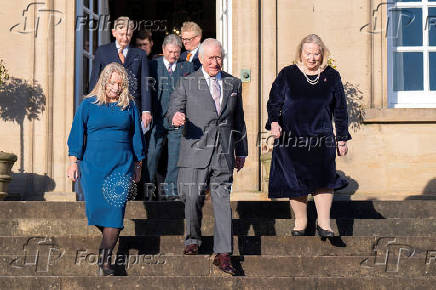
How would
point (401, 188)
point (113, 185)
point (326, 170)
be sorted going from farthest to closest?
point (401, 188), point (326, 170), point (113, 185)

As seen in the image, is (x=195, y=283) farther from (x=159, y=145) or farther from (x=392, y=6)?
(x=392, y=6)

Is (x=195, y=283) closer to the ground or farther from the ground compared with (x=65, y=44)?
closer to the ground

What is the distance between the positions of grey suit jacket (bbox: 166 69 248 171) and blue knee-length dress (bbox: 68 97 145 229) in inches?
14.8

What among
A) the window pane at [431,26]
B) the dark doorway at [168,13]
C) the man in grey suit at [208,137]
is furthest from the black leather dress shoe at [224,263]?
the dark doorway at [168,13]

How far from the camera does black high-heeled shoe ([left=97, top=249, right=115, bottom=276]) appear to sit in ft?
25.5

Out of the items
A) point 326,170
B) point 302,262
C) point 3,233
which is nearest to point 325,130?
point 326,170

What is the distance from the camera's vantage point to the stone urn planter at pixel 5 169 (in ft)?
35.7

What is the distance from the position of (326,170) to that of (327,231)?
0.52 m

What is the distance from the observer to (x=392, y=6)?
1239cm

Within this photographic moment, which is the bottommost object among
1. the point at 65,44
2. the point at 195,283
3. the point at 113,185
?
the point at 195,283

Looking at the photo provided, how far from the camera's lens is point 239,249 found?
8.37 meters

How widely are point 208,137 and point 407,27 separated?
5.10 metres

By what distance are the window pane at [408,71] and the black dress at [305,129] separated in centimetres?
381

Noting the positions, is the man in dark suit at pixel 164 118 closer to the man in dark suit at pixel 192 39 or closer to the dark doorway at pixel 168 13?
the man in dark suit at pixel 192 39
